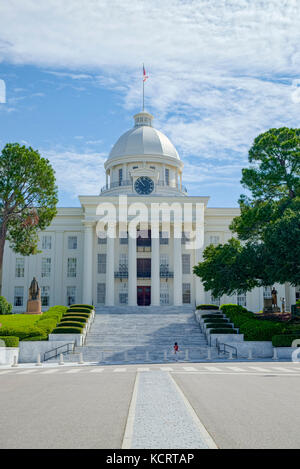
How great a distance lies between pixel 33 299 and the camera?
Result: 4478 centimetres

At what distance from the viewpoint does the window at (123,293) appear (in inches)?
2267

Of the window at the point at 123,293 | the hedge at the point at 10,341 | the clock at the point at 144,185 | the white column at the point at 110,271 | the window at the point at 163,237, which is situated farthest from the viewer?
the clock at the point at 144,185

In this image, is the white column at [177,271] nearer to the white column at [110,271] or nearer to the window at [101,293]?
the white column at [110,271]

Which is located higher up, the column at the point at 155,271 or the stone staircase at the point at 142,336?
the column at the point at 155,271

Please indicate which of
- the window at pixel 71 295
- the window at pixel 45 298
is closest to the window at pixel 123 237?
the window at pixel 71 295

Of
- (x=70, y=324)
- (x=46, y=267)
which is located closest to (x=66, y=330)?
(x=70, y=324)

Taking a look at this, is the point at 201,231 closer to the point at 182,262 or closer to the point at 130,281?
the point at 182,262

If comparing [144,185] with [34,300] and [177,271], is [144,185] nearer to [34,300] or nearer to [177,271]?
[177,271]

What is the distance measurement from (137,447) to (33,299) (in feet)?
132

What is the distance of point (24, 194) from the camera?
39.4 metres

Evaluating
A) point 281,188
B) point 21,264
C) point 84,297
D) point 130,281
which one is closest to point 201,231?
point 130,281

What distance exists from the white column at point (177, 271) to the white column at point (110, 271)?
7.06 metres

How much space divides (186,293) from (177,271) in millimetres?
4974

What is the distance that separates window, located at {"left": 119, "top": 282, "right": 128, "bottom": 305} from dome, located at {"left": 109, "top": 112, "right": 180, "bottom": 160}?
65.9ft
